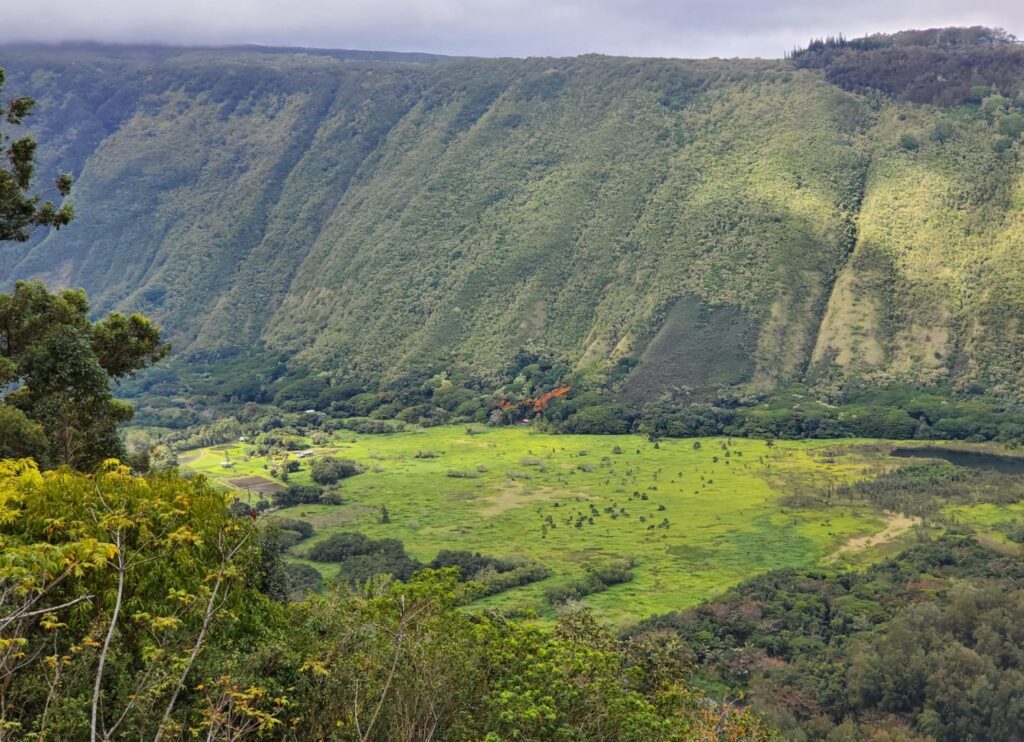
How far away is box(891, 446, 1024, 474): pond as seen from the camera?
333 ft

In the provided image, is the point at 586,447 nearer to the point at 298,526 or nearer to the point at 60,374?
the point at 298,526

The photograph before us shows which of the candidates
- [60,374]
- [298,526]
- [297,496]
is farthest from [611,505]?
[60,374]

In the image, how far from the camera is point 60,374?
31.6 m

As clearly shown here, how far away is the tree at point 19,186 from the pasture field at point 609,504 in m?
37.9

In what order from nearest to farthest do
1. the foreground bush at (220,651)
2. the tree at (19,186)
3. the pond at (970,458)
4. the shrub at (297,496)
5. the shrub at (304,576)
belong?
the foreground bush at (220,651) → the tree at (19,186) → the shrub at (304,576) → the shrub at (297,496) → the pond at (970,458)

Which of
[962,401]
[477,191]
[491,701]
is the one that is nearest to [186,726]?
[491,701]

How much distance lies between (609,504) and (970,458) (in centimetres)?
4270

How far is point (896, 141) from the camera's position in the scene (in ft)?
541

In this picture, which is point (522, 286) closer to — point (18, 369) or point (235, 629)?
point (18, 369)

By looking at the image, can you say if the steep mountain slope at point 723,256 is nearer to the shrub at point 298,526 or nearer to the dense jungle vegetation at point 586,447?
the dense jungle vegetation at point 586,447

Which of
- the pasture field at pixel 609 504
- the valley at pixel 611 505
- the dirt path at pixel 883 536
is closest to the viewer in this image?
the valley at pixel 611 505

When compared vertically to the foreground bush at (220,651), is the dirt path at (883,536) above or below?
below

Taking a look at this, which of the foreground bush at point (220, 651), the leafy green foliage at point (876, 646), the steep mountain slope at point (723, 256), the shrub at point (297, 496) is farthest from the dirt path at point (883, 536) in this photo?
the foreground bush at point (220, 651)

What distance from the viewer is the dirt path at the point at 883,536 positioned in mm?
75438
